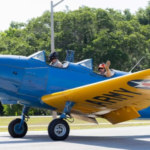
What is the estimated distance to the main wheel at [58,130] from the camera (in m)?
12.7

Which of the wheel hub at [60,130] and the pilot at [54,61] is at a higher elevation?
the pilot at [54,61]

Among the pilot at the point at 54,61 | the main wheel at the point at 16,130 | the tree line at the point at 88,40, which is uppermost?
the tree line at the point at 88,40

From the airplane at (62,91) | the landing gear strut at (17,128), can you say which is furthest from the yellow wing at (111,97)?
the landing gear strut at (17,128)

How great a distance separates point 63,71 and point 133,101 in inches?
95.5

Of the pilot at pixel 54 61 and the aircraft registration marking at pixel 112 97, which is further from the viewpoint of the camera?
the pilot at pixel 54 61

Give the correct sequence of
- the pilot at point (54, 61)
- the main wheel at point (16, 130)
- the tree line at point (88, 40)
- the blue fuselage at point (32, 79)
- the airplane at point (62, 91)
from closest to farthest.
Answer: the airplane at point (62, 91)
the blue fuselage at point (32, 79)
the pilot at point (54, 61)
the main wheel at point (16, 130)
the tree line at point (88, 40)

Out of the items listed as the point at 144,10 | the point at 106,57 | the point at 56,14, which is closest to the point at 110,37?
the point at 106,57

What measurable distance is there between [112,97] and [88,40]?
120 ft

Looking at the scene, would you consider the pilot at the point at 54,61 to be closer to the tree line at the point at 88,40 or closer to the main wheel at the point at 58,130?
the main wheel at the point at 58,130

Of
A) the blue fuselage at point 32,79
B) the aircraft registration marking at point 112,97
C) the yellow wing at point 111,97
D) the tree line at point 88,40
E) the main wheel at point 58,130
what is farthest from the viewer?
the tree line at point 88,40

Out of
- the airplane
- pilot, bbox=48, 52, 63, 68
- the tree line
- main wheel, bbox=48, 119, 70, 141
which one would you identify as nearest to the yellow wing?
the airplane

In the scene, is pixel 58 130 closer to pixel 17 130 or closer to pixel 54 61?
pixel 17 130

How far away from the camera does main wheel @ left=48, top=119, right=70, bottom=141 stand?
1267 cm

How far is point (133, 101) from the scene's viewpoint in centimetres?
1305
